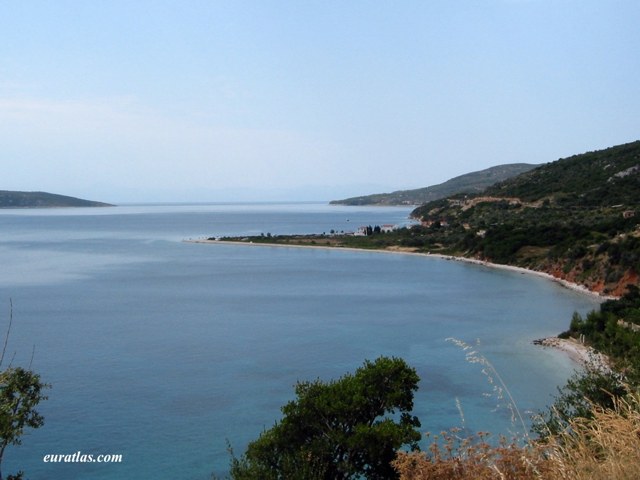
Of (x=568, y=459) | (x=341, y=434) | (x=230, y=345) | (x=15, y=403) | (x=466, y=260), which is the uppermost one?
(x=568, y=459)

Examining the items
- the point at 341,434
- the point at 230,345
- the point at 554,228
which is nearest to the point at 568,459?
the point at 341,434

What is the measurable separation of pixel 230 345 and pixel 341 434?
16955mm

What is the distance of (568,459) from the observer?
4.36 m

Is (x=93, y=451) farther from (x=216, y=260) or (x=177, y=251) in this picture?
(x=177, y=251)

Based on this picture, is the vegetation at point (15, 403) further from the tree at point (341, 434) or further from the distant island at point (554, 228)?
the distant island at point (554, 228)

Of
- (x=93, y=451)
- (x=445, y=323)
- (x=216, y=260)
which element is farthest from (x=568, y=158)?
(x=93, y=451)

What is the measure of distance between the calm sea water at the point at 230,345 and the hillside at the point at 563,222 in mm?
2972

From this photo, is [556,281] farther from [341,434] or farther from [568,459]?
[568,459]

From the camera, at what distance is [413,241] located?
74312mm

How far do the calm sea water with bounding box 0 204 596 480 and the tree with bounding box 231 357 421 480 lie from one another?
208cm

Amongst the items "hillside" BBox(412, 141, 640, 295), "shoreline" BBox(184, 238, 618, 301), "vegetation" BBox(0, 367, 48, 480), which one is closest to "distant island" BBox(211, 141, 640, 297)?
"hillside" BBox(412, 141, 640, 295)

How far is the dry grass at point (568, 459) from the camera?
370 cm

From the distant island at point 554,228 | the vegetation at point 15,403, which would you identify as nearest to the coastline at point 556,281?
the distant island at point 554,228

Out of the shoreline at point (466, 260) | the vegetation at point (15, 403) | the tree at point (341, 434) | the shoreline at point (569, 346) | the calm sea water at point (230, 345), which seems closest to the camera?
the vegetation at point (15, 403)
